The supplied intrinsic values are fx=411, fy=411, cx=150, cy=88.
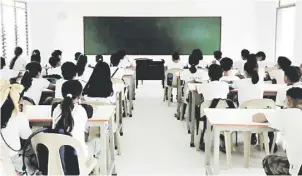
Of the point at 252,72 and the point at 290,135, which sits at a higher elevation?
the point at 252,72

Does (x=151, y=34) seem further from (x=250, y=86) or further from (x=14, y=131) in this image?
(x=14, y=131)

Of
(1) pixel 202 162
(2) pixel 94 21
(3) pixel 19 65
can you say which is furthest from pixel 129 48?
(1) pixel 202 162

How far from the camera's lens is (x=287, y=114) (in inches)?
118

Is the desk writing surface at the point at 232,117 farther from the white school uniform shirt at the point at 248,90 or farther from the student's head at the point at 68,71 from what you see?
the student's head at the point at 68,71

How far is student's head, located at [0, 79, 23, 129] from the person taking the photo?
2953 mm

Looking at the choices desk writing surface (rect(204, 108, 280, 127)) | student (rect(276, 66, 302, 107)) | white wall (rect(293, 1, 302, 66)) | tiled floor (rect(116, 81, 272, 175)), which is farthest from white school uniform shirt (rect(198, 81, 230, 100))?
white wall (rect(293, 1, 302, 66))

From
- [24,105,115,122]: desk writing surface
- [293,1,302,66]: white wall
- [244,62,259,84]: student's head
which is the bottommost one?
[24,105,115,122]: desk writing surface

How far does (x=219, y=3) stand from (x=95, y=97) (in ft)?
23.8

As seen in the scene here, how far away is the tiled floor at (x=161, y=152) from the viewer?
4605 mm

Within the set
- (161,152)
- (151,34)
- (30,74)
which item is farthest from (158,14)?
(161,152)

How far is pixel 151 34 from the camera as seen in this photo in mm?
11859

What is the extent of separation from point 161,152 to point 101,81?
1.20 metres

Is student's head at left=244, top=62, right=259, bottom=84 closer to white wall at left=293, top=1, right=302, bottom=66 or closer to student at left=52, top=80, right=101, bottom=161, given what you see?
student at left=52, top=80, right=101, bottom=161

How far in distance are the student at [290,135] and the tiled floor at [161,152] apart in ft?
4.31
